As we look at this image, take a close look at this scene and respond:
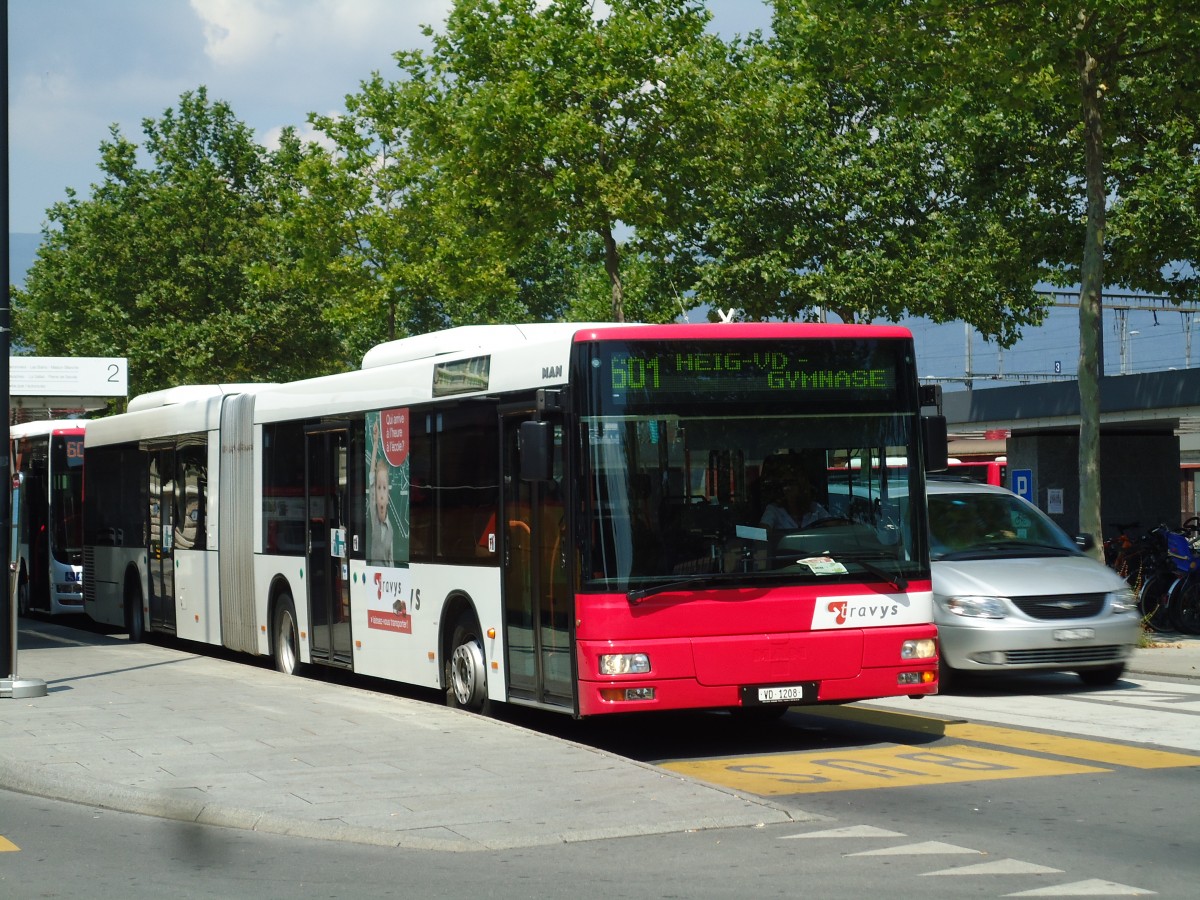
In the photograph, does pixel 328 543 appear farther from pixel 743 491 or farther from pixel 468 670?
pixel 743 491

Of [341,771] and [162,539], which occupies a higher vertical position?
[162,539]

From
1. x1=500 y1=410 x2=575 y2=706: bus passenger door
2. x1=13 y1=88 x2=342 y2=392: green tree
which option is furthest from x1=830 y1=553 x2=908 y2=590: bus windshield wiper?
x1=13 y1=88 x2=342 y2=392: green tree

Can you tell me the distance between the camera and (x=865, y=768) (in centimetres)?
1037

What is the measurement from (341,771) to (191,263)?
4461 cm

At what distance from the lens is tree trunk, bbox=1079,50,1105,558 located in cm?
1991

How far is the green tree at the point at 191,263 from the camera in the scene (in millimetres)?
52375

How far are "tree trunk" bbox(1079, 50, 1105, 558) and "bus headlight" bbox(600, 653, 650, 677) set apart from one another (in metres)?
10.6

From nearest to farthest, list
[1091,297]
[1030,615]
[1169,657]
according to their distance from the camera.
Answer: [1030,615] < [1169,657] < [1091,297]

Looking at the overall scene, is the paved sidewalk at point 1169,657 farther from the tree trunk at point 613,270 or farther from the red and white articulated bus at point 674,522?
the tree trunk at point 613,270

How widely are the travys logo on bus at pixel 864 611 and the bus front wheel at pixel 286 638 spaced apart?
724 centimetres


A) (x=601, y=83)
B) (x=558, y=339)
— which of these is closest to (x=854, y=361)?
(x=558, y=339)

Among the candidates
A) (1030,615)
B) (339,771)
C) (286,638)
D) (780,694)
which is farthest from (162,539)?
(780,694)

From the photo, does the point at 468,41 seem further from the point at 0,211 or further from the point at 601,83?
the point at 0,211

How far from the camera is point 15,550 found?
559 inches
